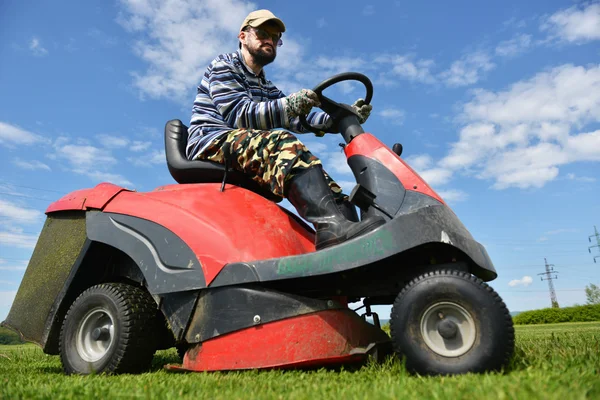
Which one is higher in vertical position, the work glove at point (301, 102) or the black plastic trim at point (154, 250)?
the work glove at point (301, 102)

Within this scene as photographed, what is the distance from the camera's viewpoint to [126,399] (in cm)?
175

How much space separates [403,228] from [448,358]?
61 centimetres

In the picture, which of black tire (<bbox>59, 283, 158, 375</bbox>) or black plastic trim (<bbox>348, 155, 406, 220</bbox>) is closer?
black plastic trim (<bbox>348, 155, 406, 220</bbox>)

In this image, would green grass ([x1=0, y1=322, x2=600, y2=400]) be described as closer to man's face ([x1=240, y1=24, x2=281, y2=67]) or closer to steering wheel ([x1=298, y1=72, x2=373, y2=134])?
steering wheel ([x1=298, y1=72, x2=373, y2=134])

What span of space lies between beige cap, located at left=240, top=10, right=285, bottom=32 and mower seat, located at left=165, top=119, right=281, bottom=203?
92cm

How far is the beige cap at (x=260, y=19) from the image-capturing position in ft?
Result: 11.1

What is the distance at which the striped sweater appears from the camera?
2.98m

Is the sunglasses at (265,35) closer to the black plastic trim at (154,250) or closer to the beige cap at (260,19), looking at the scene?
the beige cap at (260,19)

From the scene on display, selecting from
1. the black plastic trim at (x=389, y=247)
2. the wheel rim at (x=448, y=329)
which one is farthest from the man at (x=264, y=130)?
the wheel rim at (x=448, y=329)

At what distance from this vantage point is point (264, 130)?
296cm

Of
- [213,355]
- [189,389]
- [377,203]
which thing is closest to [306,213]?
[377,203]

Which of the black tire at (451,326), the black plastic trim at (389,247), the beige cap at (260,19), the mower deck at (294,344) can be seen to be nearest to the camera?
the black tire at (451,326)

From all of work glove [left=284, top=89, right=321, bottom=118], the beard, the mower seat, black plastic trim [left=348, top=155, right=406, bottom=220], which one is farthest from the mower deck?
the beard

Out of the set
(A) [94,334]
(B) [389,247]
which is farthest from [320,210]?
(A) [94,334]
